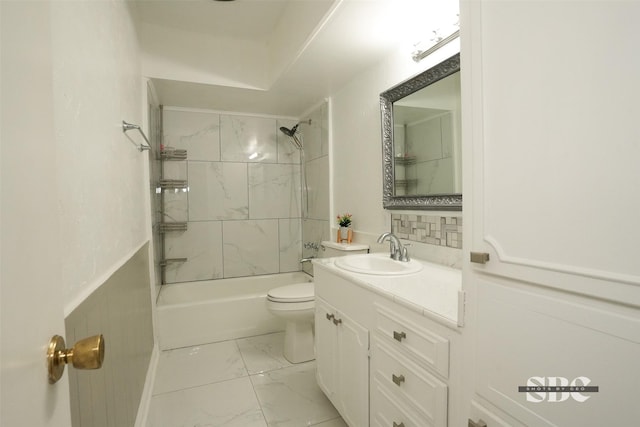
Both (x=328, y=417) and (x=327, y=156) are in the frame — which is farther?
(x=327, y=156)

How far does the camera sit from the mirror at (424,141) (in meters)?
1.51

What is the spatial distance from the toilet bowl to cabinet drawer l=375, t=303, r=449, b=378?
3.59 feet

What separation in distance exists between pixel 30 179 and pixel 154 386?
2.12 m

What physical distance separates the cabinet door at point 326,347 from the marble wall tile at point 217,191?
185 centimetres

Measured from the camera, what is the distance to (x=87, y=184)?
96cm

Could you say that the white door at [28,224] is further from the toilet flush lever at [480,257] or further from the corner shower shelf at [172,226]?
the corner shower shelf at [172,226]

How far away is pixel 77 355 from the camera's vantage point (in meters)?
0.47

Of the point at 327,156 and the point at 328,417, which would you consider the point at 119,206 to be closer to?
the point at 328,417

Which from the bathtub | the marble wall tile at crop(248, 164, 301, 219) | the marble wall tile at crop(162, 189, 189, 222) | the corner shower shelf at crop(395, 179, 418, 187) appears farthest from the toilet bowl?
the marble wall tile at crop(162, 189, 189, 222)

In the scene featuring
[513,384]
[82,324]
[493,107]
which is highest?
[493,107]

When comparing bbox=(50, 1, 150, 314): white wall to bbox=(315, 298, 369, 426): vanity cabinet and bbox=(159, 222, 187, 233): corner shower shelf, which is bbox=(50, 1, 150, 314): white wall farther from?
bbox=(159, 222, 187, 233): corner shower shelf

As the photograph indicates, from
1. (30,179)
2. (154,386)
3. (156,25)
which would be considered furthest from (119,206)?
(156,25)

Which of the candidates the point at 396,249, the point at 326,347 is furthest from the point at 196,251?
the point at 396,249

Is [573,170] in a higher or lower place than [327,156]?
lower
